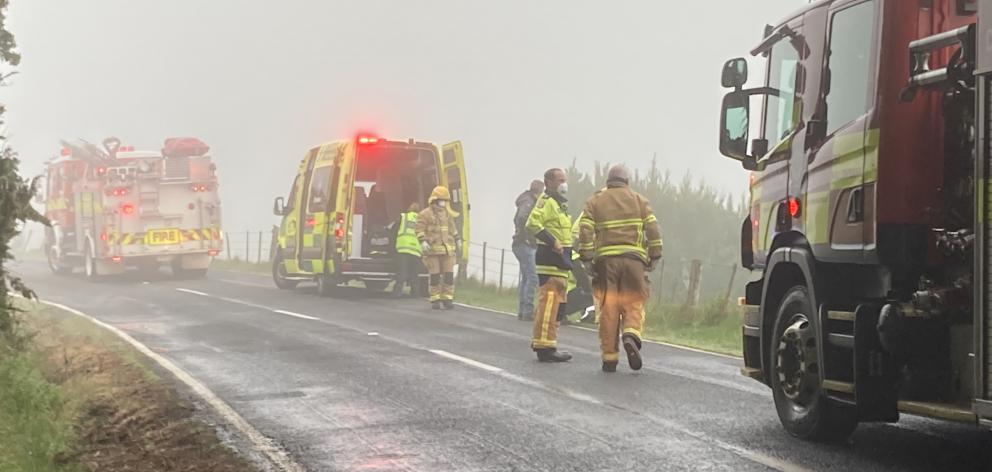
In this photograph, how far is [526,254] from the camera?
16.5 metres

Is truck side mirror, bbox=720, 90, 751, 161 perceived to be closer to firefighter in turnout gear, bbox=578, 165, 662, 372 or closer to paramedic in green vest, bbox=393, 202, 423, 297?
firefighter in turnout gear, bbox=578, 165, 662, 372

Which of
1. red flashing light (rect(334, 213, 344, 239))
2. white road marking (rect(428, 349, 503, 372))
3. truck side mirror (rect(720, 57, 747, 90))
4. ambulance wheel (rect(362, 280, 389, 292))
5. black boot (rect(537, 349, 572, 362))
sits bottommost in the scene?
white road marking (rect(428, 349, 503, 372))

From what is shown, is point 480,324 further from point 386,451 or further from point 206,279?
point 206,279

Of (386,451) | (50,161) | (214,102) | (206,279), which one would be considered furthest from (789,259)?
(214,102)

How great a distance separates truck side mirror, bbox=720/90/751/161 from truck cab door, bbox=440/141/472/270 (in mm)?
12566

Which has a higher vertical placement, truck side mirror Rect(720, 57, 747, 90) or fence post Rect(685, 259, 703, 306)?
truck side mirror Rect(720, 57, 747, 90)

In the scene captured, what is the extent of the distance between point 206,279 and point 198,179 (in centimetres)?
222

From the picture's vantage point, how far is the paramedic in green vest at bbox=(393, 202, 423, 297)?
1994 centimetres

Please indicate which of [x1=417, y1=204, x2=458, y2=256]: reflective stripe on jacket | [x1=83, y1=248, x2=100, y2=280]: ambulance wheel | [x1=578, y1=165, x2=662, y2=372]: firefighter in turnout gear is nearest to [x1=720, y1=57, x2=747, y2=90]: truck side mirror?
[x1=578, y1=165, x2=662, y2=372]: firefighter in turnout gear

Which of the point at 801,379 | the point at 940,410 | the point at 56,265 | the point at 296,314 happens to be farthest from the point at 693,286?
the point at 56,265

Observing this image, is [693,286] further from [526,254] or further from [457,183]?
[457,183]

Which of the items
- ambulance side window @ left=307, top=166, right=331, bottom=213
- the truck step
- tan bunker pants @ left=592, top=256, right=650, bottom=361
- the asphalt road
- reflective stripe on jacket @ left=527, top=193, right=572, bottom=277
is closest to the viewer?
the truck step

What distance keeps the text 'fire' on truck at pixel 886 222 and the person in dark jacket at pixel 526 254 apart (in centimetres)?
921

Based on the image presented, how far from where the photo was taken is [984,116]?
4.89 m
